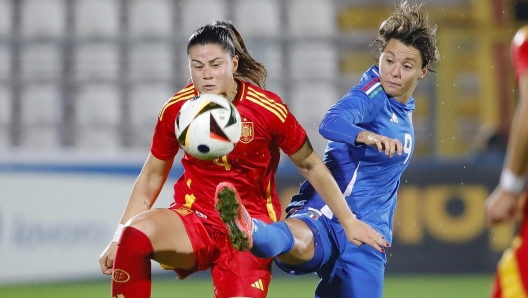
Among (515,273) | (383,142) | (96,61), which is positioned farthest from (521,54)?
(96,61)

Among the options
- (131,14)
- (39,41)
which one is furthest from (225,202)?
(131,14)

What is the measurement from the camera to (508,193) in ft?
8.82

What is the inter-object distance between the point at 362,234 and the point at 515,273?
1.39m

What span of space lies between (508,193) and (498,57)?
27.6 feet

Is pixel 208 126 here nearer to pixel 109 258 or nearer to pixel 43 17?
pixel 109 258

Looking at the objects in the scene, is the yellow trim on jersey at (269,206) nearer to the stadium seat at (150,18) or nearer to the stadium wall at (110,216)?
the stadium wall at (110,216)

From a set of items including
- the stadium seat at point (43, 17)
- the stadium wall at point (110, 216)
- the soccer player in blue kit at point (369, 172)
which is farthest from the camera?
the stadium seat at point (43, 17)

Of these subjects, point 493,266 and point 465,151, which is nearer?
point 493,266

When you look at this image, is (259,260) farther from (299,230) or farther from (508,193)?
(508,193)

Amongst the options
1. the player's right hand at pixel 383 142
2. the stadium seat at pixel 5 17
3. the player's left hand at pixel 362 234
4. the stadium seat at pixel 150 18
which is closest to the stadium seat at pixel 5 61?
the stadium seat at pixel 5 17

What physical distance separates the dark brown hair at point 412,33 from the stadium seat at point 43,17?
253 inches

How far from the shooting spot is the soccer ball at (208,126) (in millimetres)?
3633

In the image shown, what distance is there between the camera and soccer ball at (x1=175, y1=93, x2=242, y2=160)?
3633mm

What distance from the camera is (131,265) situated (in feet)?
12.2
